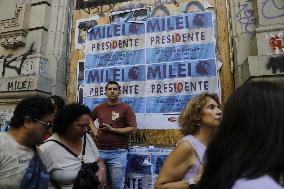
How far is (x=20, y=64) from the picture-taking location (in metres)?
6.02

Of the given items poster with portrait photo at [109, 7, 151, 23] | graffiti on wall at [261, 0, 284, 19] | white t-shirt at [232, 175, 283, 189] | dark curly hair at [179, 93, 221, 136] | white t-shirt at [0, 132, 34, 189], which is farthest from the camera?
poster with portrait photo at [109, 7, 151, 23]

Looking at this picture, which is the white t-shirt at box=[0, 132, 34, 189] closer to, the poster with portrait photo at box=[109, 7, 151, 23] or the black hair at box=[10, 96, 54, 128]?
the black hair at box=[10, 96, 54, 128]

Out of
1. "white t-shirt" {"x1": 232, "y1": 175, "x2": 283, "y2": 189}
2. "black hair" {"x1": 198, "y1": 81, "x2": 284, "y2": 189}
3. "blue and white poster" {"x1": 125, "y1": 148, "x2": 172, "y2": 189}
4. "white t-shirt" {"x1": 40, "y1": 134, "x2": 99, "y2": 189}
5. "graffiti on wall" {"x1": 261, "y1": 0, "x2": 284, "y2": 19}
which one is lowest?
"blue and white poster" {"x1": 125, "y1": 148, "x2": 172, "y2": 189}

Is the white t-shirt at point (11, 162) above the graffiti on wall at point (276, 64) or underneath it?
underneath

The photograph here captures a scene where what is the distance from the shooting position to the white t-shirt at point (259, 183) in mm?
1052

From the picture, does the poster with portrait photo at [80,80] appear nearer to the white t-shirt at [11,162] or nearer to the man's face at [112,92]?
the man's face at [112,92]

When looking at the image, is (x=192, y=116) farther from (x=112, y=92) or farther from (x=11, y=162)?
(x=112, y=92)

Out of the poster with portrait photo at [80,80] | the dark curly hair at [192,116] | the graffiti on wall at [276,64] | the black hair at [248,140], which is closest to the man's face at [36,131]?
the dark curly hair at [192,116]

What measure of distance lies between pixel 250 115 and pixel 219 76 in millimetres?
3920

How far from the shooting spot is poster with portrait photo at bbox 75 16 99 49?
20.0ft

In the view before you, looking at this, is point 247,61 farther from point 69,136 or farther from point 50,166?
point 50,166

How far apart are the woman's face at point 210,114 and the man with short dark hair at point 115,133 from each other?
2.05m

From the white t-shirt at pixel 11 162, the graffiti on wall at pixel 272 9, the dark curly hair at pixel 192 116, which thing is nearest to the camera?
the white t-shirt at pixel 11 162

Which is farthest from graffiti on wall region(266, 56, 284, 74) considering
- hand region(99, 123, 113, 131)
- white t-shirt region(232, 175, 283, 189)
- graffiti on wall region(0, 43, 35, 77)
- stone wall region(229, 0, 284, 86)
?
graffiti on wall region(0, 43, 35, 77)
